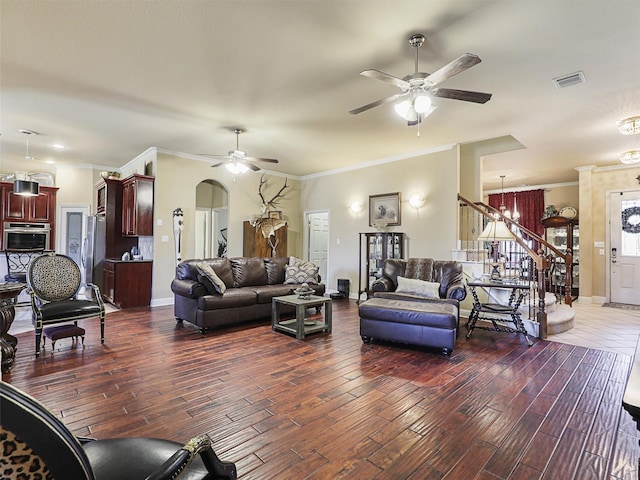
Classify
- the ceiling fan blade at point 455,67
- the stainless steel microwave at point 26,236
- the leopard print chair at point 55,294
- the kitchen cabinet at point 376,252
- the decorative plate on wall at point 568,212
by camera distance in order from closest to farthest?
the ceiling fan blade at point 455,67 → the leopard print chair at point 55,294 → the kitchen cabinet at point 376,252 → the stainless steel microwave at point 26,236 → the decorative plate on wall at point 568,212

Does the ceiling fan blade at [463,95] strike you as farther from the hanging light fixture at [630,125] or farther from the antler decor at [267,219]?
the antler decor at [267,219]

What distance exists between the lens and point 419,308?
3732 mm

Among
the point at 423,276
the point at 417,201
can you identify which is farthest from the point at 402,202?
the point at 423,276

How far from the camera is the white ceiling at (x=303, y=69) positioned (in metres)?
2.48

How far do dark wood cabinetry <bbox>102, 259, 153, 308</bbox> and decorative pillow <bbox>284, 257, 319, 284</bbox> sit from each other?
2.60 meters

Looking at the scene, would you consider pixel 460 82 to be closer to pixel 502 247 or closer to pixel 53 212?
pixel 502 247

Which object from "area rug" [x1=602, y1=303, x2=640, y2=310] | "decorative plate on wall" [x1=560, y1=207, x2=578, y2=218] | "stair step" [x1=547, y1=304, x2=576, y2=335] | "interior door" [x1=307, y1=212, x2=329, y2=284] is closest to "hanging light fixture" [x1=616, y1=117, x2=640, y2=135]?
"stair step" [x1=547, y1=304, x2=576, y2=335]

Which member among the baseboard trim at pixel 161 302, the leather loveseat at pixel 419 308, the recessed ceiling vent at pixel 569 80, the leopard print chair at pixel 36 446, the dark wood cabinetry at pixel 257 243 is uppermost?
the recessed ceiling vent at pixel 569 80

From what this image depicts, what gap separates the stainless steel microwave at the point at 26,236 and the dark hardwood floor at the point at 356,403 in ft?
15.2

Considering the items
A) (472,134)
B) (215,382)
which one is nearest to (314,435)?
(215,382)

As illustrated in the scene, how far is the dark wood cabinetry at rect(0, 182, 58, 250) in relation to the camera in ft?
23.5

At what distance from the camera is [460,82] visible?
3480 millimetres

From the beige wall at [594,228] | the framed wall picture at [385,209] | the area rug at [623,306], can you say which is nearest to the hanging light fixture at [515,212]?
the beige wall at [594,228]

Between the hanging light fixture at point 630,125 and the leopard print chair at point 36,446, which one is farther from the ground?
the hanging light fixture at point 630,125
